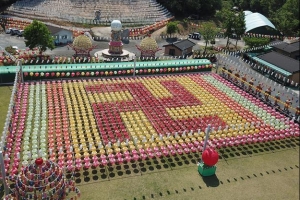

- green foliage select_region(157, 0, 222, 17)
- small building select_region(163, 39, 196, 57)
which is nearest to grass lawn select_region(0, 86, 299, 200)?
small building select_region(163, 39, 196, 57)

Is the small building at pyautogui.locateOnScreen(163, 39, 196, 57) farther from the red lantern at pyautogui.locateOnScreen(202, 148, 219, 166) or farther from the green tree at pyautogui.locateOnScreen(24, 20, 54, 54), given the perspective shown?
the red lantern at pyautogui.locateOnScreen(202, 148, 219, 166)

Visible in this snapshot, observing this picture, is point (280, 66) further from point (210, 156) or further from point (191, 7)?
point (191, 7)

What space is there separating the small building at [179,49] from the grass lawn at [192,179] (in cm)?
2989

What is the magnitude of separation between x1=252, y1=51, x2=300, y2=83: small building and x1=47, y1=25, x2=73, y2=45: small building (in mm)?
35430

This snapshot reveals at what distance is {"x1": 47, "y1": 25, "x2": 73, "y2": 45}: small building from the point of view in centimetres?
5833

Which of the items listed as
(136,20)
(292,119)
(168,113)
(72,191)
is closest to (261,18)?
(136,20)

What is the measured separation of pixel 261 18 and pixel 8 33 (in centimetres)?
6041

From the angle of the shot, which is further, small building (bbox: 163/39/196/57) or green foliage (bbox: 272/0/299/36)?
green foliage (bbox: 272/0/299/36)

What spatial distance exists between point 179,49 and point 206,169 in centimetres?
3380

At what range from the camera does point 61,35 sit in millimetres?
59188

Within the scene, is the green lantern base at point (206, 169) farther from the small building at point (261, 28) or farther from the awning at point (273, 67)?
the small building at point (261, 28)

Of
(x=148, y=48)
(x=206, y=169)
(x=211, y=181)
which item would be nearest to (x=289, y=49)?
(x=148, y=48)

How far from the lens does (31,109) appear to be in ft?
110

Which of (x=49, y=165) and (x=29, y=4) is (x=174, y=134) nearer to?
(x=49, y=165)
